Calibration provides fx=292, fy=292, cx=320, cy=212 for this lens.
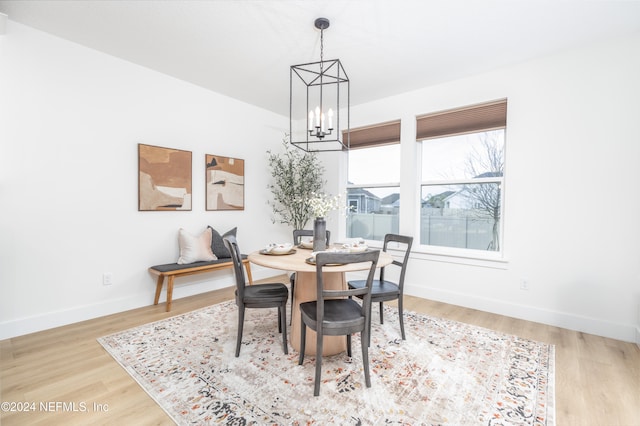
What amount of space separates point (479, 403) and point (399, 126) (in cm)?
332

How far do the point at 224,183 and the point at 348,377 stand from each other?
309 cm

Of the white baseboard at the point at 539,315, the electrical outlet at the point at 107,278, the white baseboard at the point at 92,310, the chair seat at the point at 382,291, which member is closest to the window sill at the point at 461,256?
the white baseboard at the point at 539,315

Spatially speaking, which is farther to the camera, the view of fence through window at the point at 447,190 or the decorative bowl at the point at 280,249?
the view of fence through window at the point at 447,190

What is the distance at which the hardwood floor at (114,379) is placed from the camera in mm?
1656

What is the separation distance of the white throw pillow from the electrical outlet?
2.23ft

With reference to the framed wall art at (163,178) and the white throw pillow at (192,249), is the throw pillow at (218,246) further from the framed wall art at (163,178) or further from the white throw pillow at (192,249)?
the framed wall art at (163,178)

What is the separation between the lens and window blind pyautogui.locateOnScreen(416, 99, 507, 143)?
10.9ft

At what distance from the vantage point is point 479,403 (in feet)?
5.81

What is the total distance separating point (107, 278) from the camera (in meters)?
3.13

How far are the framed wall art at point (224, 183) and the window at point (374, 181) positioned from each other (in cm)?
175

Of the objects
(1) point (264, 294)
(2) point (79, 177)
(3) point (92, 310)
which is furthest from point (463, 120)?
(3) point (92, 310)

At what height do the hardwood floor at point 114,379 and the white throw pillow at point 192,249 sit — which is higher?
the white throw pillow at point 192,249

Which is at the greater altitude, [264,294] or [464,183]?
[464,183]

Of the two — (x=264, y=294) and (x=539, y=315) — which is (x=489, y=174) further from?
(x=264, y=294)
